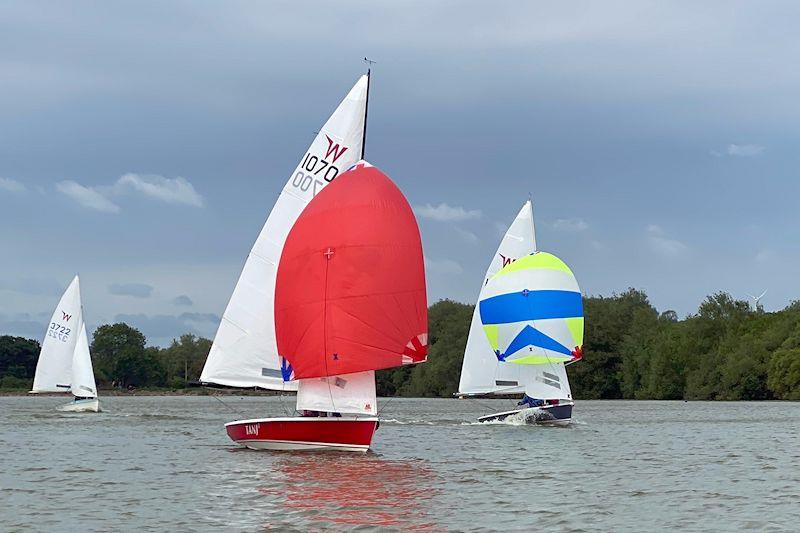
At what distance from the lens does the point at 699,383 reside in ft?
407

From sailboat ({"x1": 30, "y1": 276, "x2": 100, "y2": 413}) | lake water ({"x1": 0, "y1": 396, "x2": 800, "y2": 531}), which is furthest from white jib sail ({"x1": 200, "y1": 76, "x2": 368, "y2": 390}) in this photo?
sailboat ({"x1": 30, "y1": 276, "x2": 100, "y2": 413})

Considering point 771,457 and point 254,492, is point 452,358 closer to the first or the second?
point 771,457

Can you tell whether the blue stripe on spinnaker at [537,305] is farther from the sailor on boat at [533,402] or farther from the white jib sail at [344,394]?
the white jib sail at [344,394]

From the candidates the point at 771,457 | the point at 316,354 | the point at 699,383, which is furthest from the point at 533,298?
the point at 699,383

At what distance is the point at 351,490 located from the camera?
27.7 meters

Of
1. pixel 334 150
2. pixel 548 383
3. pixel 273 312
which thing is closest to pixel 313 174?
pixel 334 150

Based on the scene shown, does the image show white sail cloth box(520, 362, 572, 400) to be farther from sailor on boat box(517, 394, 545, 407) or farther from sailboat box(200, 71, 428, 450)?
sailboat box(200, 71, 428, 450)

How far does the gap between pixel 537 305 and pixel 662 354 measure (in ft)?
247

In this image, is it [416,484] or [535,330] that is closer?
[416,484]

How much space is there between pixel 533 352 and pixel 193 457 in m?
21.3

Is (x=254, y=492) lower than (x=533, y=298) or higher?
lower

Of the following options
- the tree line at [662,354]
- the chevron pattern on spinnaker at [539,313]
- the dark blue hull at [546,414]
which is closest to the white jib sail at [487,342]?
the dark blue hull at [546,414]

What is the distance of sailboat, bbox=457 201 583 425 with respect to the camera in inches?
2212

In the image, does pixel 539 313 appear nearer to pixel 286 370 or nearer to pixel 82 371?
pixel 286 370
